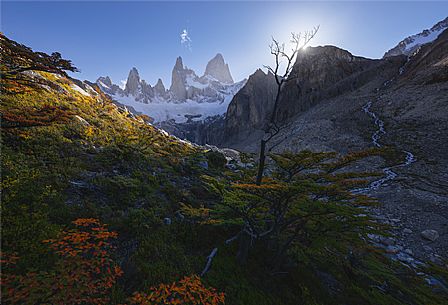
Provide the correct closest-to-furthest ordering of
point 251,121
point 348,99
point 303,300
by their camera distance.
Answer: point 303,300 < point 348,99 < point 251,121

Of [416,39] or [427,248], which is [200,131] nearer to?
[427,248]

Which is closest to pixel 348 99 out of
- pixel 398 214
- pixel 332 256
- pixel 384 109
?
pixel 384 109

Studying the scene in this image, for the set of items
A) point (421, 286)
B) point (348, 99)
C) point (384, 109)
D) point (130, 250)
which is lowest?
point (421, 286)

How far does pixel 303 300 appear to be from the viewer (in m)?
4.95

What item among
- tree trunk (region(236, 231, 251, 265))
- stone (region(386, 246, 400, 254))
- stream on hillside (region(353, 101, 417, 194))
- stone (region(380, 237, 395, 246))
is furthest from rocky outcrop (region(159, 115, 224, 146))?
tree trunk (region(236, 231, 251, 265))

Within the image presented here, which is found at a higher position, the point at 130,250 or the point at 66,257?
the point at 66,257

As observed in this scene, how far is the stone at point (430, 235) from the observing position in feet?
28.0

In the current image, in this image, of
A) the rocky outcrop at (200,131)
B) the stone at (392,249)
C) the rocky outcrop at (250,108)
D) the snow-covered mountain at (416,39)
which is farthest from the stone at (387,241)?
the snow-covered mountain at (416,39)

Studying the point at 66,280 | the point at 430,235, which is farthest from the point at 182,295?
the point at 430,235

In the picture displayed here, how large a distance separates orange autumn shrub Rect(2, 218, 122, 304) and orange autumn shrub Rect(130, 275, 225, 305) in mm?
685

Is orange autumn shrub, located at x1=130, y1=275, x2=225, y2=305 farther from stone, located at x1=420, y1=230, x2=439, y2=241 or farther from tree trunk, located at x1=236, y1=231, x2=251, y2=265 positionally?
stone, located at x1=420, y1=230, x2=439, y2=241

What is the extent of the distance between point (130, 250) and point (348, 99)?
5670 cm

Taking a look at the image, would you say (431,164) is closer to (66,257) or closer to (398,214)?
(398,214)

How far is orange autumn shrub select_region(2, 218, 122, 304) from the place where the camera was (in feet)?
10.5
